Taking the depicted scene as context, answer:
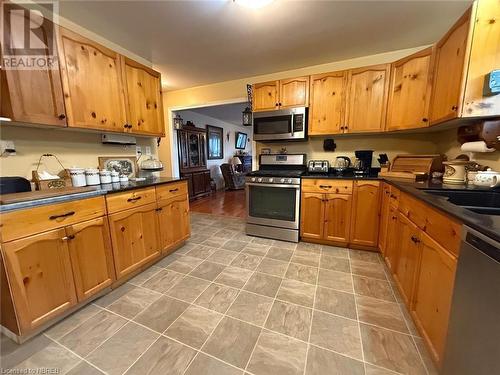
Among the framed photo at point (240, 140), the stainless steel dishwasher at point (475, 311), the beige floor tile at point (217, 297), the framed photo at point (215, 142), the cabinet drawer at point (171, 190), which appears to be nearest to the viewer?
the stainless steel dishwasher at point (475, 311)

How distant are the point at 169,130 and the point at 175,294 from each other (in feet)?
11.2

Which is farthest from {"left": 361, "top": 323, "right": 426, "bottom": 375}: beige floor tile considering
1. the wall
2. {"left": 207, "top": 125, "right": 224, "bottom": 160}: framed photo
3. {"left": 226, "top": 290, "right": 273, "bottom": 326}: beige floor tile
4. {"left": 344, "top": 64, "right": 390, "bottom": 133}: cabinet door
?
{"left": 207, "top": 125, "right": 224, "bottom": 160}: framed photo

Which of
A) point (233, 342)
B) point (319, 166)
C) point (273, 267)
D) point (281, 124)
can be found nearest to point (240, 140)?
point (281, 124)

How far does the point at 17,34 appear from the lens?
1405mm

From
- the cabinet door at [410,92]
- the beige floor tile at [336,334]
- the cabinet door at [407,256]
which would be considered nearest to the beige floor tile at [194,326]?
the beige floor tile at [336,334]

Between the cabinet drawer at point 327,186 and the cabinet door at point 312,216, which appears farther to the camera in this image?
the cabinet door at point 312,216

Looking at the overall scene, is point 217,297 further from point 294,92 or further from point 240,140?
point 240,140

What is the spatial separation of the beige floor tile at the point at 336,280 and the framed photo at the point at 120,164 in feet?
8.25

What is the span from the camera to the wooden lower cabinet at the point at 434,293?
96 cm

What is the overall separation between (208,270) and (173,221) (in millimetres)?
718

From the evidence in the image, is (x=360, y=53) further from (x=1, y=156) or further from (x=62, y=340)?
(x=62, y=340)

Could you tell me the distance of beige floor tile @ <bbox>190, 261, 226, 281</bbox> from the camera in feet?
6.50

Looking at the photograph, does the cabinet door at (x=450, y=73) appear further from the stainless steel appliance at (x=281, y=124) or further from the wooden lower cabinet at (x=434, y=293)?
the stainless steel appliance at (x=281, y=124)

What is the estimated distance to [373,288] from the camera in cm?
176
